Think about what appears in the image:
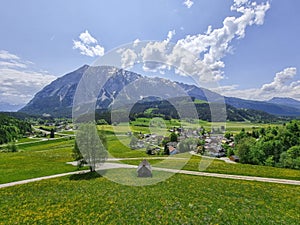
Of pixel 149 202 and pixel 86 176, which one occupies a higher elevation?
pixel 149 202

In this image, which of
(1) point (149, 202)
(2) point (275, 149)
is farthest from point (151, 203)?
(2) point (275, 149)

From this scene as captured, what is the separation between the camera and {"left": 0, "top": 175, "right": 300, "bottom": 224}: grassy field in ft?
55.2

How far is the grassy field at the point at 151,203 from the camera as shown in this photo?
16.8 meters

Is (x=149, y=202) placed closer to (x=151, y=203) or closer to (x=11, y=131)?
(x=151, y=203)

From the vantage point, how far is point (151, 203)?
2000 centimetres

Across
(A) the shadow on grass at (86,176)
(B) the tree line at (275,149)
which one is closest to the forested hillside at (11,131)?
(A) the shadow on grass at (86,176)

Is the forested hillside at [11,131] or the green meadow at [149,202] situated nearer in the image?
the green meadow at [149,202]

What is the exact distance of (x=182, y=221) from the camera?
1612 cm

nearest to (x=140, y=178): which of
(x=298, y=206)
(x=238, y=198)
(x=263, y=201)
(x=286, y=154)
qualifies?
(x=238, y=198)

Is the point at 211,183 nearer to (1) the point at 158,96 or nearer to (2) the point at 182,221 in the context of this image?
(2) the point at 182,221

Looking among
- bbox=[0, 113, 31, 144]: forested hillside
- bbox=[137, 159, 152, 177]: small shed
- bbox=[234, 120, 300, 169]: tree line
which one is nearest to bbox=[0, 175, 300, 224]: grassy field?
bbox=[137, 159, 152, 177]: small shed

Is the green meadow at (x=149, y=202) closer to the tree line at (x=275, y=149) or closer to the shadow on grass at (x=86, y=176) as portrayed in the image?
the shadow on grass at (x=86, y=176)

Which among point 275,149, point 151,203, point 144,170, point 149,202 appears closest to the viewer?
point 151,203

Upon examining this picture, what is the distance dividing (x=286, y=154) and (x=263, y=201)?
1787 inches
